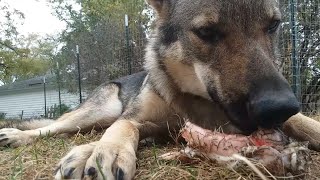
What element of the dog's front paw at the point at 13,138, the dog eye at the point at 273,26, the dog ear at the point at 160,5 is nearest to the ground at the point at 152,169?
the dog's front paw at the point at 13,138

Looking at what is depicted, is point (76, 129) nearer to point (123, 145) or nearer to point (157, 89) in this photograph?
point (157, 89)

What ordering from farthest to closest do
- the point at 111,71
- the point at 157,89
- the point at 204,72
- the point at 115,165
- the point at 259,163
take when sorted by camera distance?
1. the point at 111,71
2. the point at 157,89
3. the point at 204,72
4. the point at 115,165
5. the point at 259,163

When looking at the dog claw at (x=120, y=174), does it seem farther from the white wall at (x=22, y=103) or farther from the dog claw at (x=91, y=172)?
the white wall at (x=22, y=103)

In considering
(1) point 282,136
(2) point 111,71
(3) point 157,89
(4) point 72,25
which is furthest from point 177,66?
(4) point 72,25

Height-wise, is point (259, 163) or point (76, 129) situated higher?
point (259, 163)

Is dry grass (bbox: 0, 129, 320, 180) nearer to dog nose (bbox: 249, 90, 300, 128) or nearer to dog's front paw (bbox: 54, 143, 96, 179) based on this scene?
dog's front paw (bbox: 54, 143, 96, 179)

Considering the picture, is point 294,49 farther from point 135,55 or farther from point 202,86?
point 202,86
